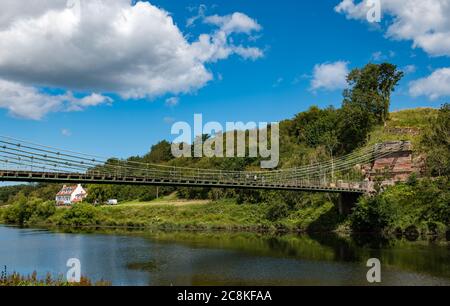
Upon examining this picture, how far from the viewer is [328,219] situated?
51281 mm

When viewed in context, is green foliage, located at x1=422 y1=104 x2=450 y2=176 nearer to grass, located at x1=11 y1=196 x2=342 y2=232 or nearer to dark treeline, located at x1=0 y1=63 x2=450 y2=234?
dark treeline, located at x1=0 y1=63 x2=450 y2=234

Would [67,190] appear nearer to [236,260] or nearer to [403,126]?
[403,126]

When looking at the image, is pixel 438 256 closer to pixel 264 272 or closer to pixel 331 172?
pixel 264 272

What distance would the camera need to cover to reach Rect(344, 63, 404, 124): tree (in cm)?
6562

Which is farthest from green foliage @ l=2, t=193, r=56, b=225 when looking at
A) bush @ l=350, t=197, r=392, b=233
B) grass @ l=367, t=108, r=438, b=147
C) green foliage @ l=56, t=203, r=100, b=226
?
grass @ l=367, t=108, r=438, b=147

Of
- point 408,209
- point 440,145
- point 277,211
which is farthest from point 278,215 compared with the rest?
point 440,145

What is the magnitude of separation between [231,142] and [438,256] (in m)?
62.8

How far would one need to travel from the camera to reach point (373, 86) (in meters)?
67.0

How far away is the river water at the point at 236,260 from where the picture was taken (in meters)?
24.4

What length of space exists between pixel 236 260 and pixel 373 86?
147 ft

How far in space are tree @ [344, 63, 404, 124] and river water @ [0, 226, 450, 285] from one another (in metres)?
28.4

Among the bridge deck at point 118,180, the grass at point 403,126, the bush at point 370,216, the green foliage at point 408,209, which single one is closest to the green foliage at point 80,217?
the bridge deck at point 118,180
